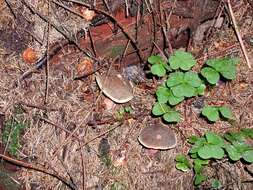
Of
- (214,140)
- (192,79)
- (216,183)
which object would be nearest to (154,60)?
(192,79)

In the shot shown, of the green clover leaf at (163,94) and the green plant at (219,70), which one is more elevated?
the green plant at (219,70)

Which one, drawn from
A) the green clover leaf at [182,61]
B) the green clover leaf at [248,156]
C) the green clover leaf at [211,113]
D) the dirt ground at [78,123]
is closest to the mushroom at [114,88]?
the dirt ground at [78,123]

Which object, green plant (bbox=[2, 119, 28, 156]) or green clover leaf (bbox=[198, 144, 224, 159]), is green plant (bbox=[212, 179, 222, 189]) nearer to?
green clover leaf (bbox=[198, 144, 224, 159])

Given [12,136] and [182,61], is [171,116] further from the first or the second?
[12,136]

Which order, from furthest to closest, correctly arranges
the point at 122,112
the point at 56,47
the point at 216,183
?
the point at 216,183 → the point at 122,112 → the point at 56,47

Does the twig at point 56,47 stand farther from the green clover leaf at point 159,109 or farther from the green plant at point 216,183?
the green plant at point 216,183

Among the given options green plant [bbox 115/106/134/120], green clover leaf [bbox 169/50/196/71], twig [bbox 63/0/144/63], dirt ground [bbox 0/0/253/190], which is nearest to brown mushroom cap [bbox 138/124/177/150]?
dirt ground [bbox 0/0/253/190]

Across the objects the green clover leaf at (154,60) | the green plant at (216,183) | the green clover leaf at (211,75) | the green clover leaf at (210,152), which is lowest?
the green plant at (216,183)
